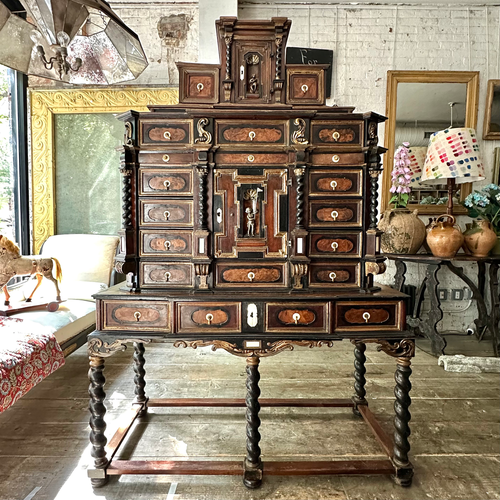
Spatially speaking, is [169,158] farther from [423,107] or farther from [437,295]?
[423,107]

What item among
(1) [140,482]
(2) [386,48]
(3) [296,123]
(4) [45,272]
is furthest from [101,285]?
(2) [386,48]

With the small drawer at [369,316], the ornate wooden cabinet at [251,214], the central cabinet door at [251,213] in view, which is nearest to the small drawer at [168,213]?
the ornate wooden cabinet at [251,214]

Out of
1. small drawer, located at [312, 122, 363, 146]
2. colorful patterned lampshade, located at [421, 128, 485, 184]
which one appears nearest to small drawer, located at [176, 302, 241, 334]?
small drawer, located at [312, 122, 363, 146]

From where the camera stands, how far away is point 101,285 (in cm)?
395

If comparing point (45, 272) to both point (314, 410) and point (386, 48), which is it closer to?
point (314, 410)

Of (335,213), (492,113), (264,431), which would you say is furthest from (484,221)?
(264,431)

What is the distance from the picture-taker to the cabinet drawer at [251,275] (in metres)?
2.29

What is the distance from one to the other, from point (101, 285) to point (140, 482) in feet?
7.54

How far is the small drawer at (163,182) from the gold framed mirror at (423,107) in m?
3.22

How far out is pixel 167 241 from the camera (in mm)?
2271

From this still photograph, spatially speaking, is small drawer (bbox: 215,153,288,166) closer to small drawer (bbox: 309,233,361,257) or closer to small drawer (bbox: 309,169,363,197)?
small drawer (bbox: 309,169,363,197)

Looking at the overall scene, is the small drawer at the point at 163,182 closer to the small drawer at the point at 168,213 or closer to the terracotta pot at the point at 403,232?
the small drawer at the point at 168,213

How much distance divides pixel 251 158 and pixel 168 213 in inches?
25.0

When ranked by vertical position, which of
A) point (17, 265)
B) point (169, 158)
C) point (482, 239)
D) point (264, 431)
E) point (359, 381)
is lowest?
point (264, 431)
